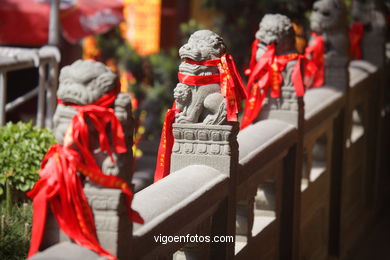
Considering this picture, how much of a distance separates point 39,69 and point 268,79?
2.26 meters

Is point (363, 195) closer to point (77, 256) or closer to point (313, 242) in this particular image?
Answer: point (313, 242)

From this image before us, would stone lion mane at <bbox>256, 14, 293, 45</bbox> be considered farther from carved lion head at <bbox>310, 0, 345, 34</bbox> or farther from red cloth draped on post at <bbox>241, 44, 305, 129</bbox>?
carved lion head at <bbox>310, 0, 345, 34</bbox>

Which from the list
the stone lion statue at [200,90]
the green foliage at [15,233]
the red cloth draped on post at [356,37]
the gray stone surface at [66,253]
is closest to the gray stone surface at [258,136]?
the stone lion statue at [200,90]

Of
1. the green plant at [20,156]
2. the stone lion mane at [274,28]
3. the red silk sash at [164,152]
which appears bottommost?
the green plant at [20,156]

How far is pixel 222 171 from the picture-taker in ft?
16.3

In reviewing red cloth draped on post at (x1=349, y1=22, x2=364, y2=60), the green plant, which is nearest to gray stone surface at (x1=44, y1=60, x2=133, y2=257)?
the green plant

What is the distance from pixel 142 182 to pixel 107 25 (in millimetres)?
3655

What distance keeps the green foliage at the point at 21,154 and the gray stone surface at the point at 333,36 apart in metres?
3.10

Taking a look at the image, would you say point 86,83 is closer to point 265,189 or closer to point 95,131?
point 95,131

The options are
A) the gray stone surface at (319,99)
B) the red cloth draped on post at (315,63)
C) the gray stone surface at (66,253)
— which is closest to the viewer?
the gray stone surface at (66,253)

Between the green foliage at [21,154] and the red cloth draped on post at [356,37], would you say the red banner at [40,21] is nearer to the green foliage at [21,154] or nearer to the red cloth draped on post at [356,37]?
the red cloth draped on post at [356,37]

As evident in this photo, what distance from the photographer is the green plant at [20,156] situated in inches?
236

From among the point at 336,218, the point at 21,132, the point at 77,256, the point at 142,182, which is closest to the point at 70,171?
the point at 77,256

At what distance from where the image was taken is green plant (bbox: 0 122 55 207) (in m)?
6.00
